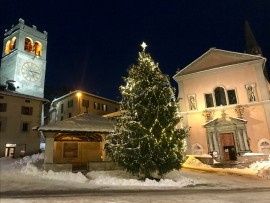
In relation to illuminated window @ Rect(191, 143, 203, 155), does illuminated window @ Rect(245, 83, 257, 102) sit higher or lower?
higher

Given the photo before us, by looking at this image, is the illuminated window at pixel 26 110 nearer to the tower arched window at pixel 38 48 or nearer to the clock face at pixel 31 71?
the clock face at pixel 31 71

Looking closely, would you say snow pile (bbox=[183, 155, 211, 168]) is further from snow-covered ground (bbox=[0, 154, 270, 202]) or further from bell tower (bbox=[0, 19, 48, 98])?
bell tower (bbox=[0, 19, 48, 98])

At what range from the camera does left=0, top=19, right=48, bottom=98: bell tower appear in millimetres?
45094

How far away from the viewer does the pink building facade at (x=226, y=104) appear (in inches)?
968

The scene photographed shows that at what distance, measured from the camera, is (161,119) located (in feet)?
48.0

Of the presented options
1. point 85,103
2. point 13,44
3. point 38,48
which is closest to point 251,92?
point 85,103

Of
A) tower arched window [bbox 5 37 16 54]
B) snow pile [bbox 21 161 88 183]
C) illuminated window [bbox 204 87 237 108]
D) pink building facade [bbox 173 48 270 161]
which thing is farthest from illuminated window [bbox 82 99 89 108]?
snow pile [bbox 21 161 88 183]

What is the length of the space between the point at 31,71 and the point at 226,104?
3824 centimetres

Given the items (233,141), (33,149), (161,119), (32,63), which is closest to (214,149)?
(233,141)

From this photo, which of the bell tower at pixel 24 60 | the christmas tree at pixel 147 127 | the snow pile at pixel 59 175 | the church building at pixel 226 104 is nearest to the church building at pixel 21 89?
the bell tower at pixel 24 60

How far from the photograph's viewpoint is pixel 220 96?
2741 centimetres

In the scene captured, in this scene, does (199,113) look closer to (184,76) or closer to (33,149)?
(184,76)

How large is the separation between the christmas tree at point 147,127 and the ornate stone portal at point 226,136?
509 inches

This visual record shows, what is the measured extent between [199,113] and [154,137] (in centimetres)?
1533
